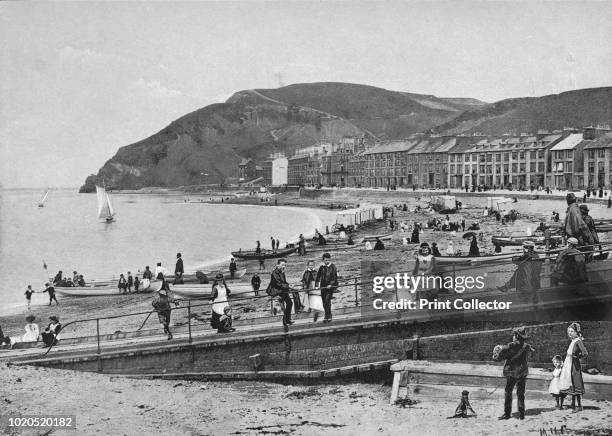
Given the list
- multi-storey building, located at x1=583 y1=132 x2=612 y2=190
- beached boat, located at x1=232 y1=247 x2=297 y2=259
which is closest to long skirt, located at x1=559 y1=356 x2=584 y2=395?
beached boat, located at x1=232 y1=247 x2=297 y2=259

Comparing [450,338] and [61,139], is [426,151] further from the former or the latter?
[450,338]

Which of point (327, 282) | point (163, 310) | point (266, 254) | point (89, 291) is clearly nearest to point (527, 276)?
point (327, 282)

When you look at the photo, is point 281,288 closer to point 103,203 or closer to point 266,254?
point 266,254

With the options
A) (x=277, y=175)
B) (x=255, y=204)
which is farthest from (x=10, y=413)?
(x=277, y=175)

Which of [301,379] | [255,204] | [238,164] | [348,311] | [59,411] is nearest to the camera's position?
[59,411]

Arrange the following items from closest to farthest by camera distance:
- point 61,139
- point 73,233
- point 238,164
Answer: point 61,139, point 73,233, point 238,164

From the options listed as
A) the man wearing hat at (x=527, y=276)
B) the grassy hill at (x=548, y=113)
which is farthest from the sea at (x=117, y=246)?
the grassy hill at (x=548, y=113)

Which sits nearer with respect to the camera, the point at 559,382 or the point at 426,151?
the point at 559,382

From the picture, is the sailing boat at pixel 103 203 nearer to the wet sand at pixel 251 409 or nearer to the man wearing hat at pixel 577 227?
the wet sand at pixel 251 409

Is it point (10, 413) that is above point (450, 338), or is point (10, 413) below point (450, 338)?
below
